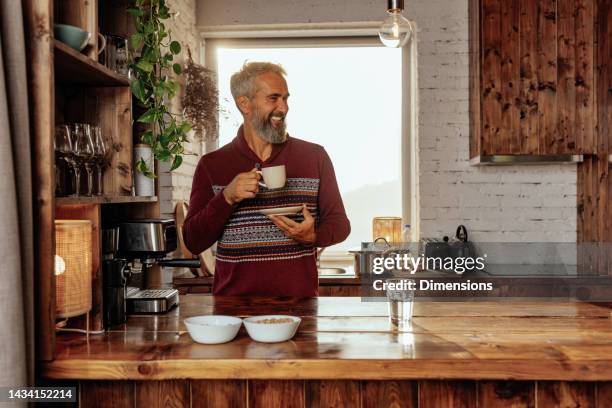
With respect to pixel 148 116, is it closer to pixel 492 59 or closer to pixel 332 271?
pixel 332 271

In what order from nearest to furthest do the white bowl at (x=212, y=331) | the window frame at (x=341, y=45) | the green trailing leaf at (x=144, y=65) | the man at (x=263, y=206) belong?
the white bowl at (x=212, y=331)
the green trailing leaf at (x=144, y=65)
the man at (x=263, y=206)
the window frame at (x=341, y=45)

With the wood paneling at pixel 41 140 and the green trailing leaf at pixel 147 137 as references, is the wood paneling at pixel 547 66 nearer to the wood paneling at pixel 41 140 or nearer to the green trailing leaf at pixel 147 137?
the green trailing leaf at pixel 147 137

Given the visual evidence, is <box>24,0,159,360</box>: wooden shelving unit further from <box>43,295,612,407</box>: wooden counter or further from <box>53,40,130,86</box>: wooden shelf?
<box>43,295,612,407</box>: wooden counter

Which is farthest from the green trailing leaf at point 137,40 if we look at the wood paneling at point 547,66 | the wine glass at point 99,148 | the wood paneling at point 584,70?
the wood paneling at point 584,70

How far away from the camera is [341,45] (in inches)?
167

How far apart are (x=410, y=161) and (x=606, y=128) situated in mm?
1262

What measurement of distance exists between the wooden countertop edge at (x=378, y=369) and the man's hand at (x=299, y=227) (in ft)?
2.54

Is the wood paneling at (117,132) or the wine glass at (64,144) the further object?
the wood paneling at (117,132)

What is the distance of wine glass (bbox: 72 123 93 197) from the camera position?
1.62m

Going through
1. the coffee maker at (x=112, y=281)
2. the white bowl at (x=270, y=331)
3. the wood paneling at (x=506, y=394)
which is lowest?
the wood paneling at (x=506, y=394)

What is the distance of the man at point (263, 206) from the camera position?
2316 millimetres

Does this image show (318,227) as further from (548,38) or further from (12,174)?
(548,38)

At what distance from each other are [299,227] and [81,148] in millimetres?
832

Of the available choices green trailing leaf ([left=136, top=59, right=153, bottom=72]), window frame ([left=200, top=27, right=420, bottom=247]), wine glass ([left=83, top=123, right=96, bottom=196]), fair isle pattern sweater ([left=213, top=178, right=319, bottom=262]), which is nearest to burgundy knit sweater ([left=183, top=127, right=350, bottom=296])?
fair isle pattern sweater ([left=213, top=178, right=319, bottom=262])
